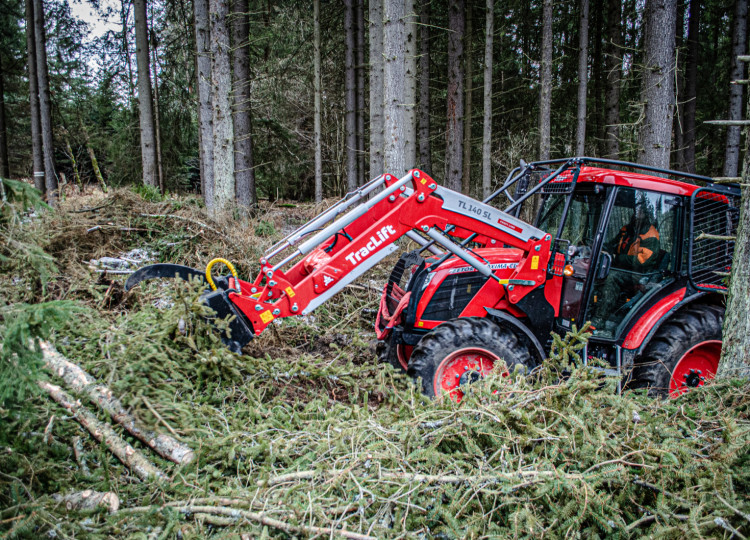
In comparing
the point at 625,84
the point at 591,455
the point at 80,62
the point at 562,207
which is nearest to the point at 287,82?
the point at 80,62

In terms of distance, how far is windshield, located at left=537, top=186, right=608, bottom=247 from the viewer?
4648mm

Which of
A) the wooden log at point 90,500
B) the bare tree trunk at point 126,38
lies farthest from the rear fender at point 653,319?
the bare tree trunk at point 126,38

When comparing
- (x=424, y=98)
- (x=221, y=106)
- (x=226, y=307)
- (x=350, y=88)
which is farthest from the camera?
(x=424, y=98)

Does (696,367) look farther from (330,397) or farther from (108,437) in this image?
(108,437)

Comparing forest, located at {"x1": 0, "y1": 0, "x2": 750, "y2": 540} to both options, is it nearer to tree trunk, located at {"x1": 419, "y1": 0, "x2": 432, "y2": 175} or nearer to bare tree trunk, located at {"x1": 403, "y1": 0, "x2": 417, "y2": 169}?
bare tree trunk, located at {"x1": 403, "y1": 0, "x2": 417, "y2": 169}

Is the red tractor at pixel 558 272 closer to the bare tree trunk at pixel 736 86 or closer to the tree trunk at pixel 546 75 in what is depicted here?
the tree trunk at pixel 546 75

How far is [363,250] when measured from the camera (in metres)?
4.14

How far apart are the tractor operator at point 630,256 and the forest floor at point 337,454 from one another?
1.27 m

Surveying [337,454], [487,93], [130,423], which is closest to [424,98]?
[487,93]

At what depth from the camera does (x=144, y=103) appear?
14688 mm

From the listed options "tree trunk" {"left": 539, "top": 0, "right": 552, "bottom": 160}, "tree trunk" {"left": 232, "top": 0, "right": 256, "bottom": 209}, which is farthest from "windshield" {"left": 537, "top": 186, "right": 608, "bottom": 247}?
"tree trunk" {"left": 232, "top": 0, "right": 256, "bottom": 209}

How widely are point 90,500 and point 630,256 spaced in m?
4.79

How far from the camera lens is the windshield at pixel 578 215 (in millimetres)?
4648

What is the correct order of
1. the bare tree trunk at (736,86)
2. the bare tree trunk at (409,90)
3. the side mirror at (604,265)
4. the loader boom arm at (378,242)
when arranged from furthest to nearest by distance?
the bare tree trunk at (736,86)
the bare tree trunk at (409,90)
the side mirror at (604,265)
the loader boom arm at (378,242)
